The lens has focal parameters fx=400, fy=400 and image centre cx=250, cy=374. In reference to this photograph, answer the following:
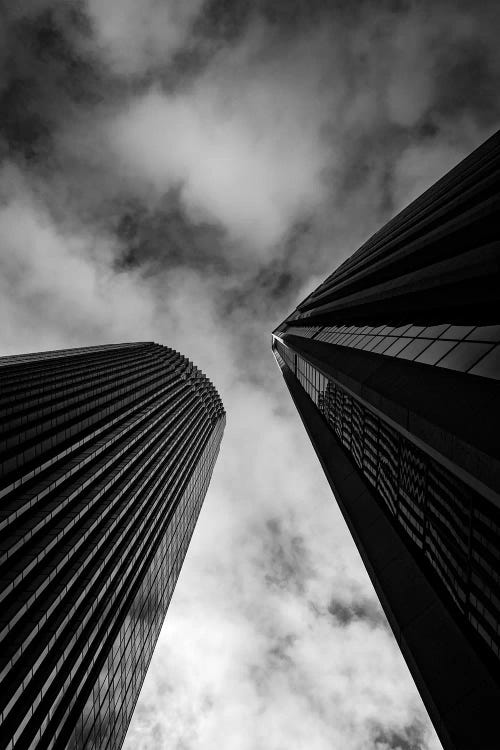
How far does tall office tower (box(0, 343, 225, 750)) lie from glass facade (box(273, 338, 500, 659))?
29505mm

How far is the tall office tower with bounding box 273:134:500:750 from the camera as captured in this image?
1322 cm

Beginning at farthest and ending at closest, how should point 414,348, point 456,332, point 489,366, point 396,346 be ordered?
point 396,346 < point 414,348 < point 456,332 < point 489,366

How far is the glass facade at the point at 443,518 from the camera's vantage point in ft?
45.5

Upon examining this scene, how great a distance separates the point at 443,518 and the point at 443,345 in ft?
24.3

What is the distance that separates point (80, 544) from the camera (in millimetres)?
44719

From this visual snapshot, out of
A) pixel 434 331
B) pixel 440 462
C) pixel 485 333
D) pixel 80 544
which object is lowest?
pixel 440 462

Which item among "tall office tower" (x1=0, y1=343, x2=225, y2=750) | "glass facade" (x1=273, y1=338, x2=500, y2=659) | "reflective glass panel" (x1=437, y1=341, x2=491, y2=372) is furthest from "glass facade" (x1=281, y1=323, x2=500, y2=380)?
"tall office tower" (x1=0, y1=343, x2=225, y2=750)

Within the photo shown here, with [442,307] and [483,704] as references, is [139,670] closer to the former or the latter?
[483,704]

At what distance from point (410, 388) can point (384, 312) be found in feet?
53.9

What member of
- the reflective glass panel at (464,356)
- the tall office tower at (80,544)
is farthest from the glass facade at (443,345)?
the tall office tower at (80,544)

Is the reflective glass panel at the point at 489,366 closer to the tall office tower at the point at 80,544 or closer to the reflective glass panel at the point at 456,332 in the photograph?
the reflective glass panel at the point at 456,332

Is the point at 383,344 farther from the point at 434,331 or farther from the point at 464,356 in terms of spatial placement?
the point at 464,356

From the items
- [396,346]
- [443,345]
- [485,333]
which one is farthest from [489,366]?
[396,346]

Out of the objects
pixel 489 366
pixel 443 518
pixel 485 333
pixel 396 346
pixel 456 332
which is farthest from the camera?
pixel 396 346
